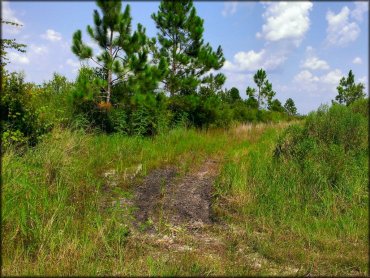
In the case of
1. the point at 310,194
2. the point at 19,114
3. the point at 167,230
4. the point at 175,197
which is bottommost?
the point at 167,230

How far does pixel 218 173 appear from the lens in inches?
269

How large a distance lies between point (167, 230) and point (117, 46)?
6575 millimetres

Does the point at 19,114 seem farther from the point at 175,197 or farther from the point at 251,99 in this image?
the point at 251,99

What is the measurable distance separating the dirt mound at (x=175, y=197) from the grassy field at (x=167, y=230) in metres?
0.18

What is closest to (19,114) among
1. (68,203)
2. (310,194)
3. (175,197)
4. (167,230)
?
(68,203)

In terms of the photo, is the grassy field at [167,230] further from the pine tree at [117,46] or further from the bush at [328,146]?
the pine tree at [117,46]

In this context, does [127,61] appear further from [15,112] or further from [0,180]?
[0,180]

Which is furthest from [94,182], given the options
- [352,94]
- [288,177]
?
[352,94]

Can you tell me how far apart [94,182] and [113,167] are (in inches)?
39.4

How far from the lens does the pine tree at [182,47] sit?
469 inches

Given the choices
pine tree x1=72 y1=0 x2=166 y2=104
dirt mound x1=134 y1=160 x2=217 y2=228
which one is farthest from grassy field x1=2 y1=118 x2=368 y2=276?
pine tree x1=72 y1=0 x2=166 y2=104

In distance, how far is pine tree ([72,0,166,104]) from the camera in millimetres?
9289

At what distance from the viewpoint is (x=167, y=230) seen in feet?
14.9

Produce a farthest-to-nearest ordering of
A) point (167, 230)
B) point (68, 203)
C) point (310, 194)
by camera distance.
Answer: point (310, 194)
point (68, 203)
point (167, 230)
